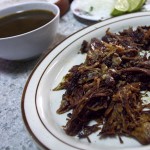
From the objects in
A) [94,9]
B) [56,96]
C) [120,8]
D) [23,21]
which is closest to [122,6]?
[120,8]

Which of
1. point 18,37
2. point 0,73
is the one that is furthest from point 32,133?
point 0,73

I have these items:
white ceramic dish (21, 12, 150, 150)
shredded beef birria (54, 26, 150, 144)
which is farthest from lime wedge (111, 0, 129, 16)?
shredded beef birria (54, 26, 150, 144)

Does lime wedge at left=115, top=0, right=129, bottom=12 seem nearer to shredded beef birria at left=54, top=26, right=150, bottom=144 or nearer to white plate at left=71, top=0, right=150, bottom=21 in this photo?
white plate at left=71, top=0, right=150, bottom=21

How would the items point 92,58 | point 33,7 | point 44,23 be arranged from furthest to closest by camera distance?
1. point 33,7
2. point 44,23
3. point 92,58

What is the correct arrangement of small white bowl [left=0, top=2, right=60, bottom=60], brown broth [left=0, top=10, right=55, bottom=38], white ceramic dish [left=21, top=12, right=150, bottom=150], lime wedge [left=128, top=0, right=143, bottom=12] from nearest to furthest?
white ceramic dish [left=21, top=12, right=150, bottom=150] < small white bowl [left=0, top=2, right=60, bottom=60] < brown broth [left=0, top=10, right=55, bottom=38] < lime wedge [left=128, top=0, right=143, bottom=12]

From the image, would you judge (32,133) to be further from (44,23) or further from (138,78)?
(44,23)

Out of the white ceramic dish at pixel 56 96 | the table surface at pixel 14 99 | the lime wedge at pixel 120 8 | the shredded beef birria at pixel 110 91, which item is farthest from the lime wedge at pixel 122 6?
the shredded beef birria at pixel 110 91
